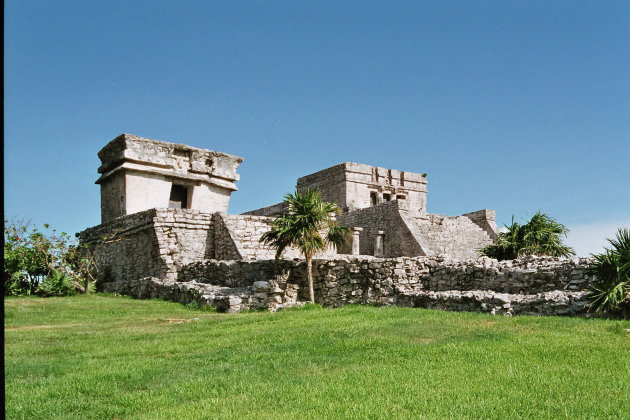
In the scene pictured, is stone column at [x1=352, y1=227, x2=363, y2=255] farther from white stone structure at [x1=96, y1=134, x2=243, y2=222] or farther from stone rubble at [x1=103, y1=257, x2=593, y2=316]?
stone rubble at [x1=103, y1=257, x2=593, y2=316]

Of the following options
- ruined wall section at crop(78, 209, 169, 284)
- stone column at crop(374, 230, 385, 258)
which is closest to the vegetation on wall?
ruined wall section at crop(78, 209, 169, 284)

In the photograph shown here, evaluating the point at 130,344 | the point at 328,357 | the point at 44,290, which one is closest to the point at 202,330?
the point at 130,344

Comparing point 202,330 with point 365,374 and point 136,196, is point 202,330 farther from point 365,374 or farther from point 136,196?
point 136,196

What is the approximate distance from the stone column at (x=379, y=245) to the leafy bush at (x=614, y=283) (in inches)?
480

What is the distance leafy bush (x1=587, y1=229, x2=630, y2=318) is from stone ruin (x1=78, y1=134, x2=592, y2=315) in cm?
37

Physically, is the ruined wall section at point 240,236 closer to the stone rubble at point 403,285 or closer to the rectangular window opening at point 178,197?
the stone rubble at point 403,285

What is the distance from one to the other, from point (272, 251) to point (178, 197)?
527 centimetres

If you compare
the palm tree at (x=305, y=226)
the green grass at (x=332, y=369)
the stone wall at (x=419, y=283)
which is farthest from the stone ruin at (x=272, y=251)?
the green grass at (x=332, y=369)

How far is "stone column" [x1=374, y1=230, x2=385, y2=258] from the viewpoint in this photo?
21.6 m

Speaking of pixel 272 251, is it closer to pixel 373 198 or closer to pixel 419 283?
pixel 419 283

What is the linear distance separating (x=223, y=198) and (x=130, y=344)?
13.3 metres

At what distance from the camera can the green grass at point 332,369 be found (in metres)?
4.83

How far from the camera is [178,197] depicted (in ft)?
68.6

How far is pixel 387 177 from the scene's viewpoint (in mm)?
29312
